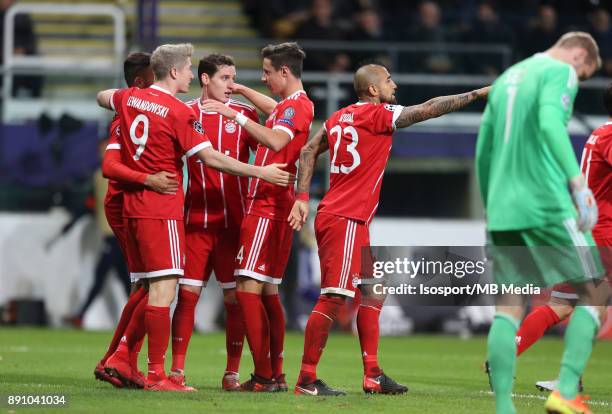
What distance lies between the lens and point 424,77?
657 inches

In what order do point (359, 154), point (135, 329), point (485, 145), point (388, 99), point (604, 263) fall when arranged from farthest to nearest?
point (604, 263) → point (135, 329) → point (388, 99) → point (359, 154) → point (485, 145)

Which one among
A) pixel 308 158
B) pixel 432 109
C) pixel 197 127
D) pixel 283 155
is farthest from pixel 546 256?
pixel 197 127

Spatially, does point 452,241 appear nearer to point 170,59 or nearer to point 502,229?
point 170,59

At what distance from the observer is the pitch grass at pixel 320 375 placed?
713 cm

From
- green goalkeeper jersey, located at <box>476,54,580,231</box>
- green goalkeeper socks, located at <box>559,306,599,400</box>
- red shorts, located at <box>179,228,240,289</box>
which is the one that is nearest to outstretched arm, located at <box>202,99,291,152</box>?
red shorts, located at <box>179,228,240,289</box>

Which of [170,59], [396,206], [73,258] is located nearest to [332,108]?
[396,206]

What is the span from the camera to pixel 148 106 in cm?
783

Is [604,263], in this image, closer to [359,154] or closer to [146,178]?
[359,154]

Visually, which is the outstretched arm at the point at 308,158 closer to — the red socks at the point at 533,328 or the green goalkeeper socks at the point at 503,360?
the red socks at the point at 533,328

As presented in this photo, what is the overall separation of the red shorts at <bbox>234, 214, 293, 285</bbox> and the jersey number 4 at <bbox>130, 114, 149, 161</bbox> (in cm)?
82

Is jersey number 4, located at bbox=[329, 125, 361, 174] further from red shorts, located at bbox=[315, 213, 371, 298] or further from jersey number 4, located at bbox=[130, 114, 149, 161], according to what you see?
jersey number 4, located at bbox=[130, 114, 149, 161]

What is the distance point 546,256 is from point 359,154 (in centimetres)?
211

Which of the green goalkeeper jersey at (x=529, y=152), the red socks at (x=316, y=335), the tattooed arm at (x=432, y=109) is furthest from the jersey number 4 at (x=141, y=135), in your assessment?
the green goalkeeper jersey at (x=529, y=152)

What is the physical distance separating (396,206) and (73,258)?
17.1ft
